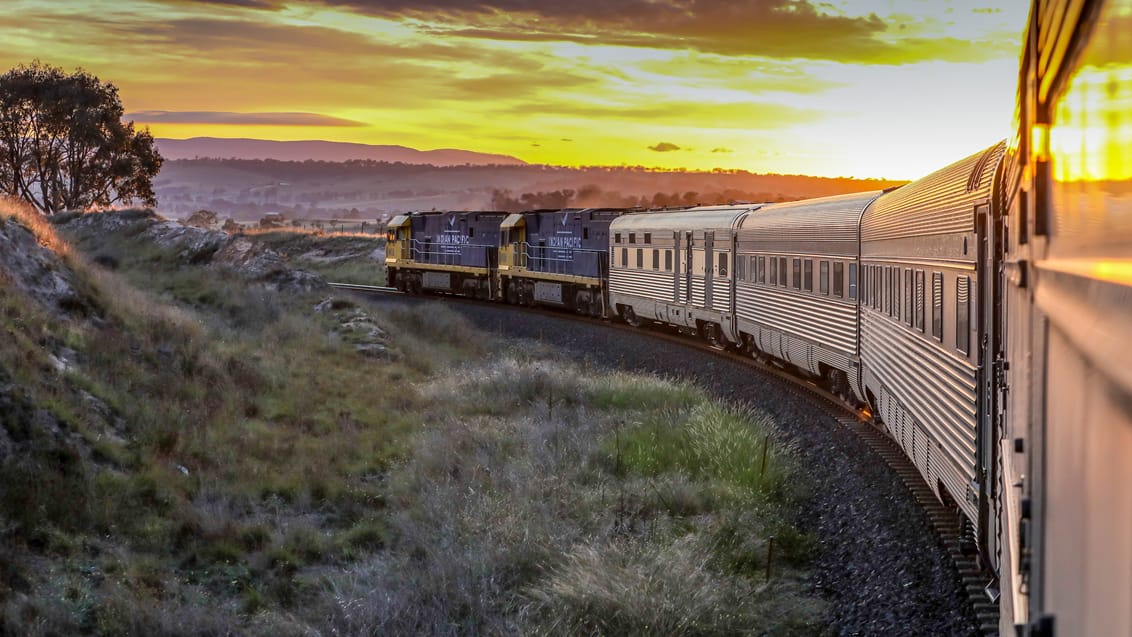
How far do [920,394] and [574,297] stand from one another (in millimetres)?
28614

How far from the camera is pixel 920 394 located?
1095 cm

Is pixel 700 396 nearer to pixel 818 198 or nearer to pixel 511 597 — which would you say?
pixel 818 198

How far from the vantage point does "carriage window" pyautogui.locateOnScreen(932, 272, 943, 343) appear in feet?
31.5

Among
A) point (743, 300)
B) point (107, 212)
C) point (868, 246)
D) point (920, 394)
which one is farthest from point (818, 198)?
point (107, 212)

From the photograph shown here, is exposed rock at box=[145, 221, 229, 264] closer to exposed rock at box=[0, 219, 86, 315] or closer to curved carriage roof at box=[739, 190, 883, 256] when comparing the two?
exposed rock at box=[0, 219, 86, 315]

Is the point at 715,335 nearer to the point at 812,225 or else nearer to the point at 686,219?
the point at 686,219

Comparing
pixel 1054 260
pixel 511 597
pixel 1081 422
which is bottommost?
pixel 511 597

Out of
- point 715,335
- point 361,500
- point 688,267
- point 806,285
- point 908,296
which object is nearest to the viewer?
point 908,296

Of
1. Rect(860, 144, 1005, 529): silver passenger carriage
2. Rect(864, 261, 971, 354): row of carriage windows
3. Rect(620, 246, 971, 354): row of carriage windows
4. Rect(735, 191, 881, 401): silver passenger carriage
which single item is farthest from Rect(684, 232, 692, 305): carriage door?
Rect(860, 144, 1005, 529): silver passenger carriage

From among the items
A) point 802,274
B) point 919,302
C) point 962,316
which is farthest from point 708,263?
point 962,316

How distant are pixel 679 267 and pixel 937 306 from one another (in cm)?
1880

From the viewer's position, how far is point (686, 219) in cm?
2839

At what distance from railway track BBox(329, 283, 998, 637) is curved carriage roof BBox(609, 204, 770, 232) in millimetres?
2991

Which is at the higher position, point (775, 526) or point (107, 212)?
point (107, 212)
